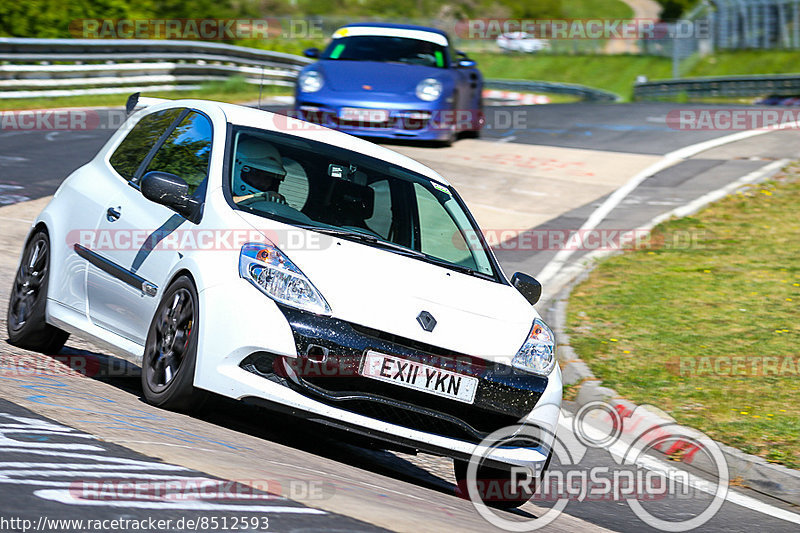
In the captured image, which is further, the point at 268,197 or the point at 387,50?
the point at 387,50

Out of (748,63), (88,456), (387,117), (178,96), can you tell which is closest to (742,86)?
(748,63)

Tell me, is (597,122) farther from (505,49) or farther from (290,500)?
(505,49)

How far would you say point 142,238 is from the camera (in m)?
6.43

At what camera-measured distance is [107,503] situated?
3.97 metres

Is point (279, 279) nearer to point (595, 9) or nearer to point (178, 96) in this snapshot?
point (178, 96)

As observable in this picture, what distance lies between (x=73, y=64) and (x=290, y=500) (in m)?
21.4

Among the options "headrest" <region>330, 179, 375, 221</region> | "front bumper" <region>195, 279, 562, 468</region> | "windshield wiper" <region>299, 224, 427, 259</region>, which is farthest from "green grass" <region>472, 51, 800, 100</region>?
"front bumper" <region>195, 279, 562, 468</region>

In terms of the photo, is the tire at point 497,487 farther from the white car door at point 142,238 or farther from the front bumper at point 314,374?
the white car door at point 142,238

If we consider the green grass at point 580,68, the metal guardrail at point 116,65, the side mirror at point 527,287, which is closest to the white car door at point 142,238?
the side mirror at point 527,287

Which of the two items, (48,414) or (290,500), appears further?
(48,414)

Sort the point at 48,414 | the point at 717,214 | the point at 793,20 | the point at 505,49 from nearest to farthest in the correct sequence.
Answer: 1. the point at 48,414
2. the point at 717,214
3. the point at 793,20
4. the point at 505,49

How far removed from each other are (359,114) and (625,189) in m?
3.87

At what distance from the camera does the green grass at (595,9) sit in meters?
114

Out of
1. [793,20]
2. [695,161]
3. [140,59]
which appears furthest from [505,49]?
[695,161]
